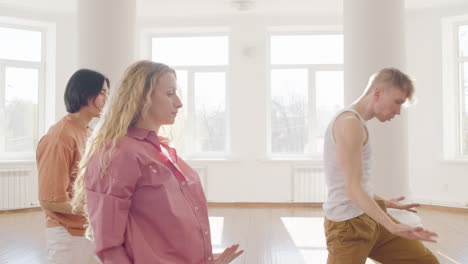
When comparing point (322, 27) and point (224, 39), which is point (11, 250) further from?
point (322, 27)

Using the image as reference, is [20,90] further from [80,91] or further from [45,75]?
[80,91]

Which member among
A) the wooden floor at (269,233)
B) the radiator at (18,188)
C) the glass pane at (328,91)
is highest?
the glass pane at (328,91)

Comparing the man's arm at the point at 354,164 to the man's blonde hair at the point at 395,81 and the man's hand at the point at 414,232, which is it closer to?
the man's hand at the point at 414,232

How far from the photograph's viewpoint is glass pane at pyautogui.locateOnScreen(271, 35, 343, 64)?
693 centimetres

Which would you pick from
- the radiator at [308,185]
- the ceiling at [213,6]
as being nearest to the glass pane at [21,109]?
the ceiling at [213,6]

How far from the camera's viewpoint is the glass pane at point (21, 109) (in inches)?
260

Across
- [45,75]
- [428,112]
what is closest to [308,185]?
[428,112]

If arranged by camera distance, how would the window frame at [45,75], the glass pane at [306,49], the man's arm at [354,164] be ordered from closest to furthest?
the man's arm at [354,164] → the window frame at [45,75] → the glass pane at [306,49]

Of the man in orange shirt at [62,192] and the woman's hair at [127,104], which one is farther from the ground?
the woman's hair at [127,104]

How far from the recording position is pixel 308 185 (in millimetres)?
6449

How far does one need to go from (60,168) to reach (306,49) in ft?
19.5

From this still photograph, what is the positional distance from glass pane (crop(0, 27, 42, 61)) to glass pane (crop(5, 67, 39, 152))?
0.73ft

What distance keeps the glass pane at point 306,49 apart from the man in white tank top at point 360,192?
5.31 metres

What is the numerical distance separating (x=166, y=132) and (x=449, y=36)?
644cm
